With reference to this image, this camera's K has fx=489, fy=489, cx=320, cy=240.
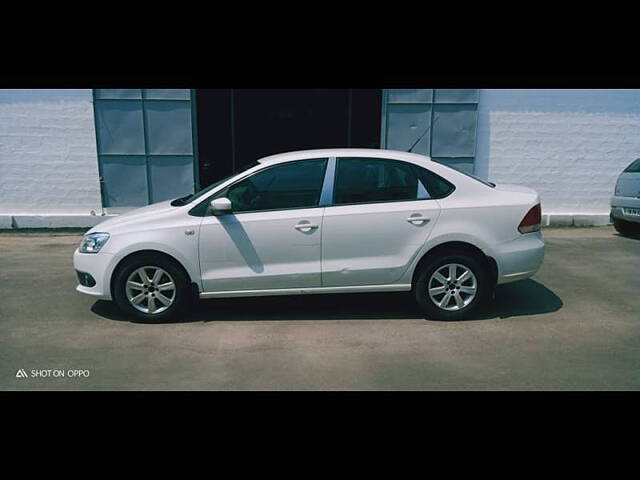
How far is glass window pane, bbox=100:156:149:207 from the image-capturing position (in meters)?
9.38

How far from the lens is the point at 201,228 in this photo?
183 inches

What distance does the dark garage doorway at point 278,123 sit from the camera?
1239 cm

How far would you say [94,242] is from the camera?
4.78 metres

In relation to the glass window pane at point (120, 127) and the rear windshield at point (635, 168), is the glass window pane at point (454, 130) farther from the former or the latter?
the glass window pane at point (120, 127)

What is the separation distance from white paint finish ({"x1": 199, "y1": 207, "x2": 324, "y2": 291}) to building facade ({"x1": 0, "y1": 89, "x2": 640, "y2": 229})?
5.24 metres

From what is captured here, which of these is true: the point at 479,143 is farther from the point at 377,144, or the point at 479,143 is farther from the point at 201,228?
the point at 201,228

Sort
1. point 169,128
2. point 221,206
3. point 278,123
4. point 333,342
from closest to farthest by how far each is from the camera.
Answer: point 333,342 → point 221,206 → point 169,128 → point 278,123

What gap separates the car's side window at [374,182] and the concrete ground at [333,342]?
3.99ft

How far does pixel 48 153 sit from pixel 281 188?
262 inches

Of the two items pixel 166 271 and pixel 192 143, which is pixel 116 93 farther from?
pixel 166 271

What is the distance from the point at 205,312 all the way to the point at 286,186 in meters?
1.58

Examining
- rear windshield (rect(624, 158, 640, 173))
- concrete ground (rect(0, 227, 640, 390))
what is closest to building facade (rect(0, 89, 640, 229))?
rear windshield (rect(624, 158, 640, 173))

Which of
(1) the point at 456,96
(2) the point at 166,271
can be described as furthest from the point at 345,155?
(1) the point at 456,96

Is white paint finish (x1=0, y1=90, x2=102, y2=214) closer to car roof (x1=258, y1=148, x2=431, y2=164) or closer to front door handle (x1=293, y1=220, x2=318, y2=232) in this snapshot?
car roof (x1=258, y1=148, x2=431, y2=164)
